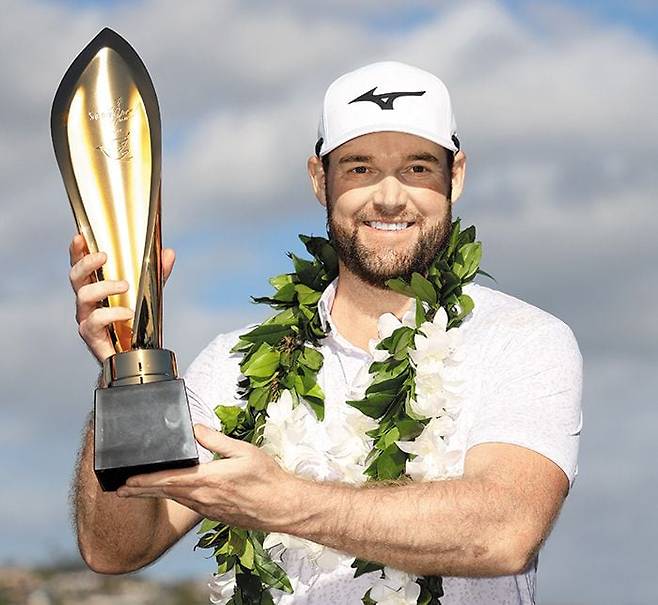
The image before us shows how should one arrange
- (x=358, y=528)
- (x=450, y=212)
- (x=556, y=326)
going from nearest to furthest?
1. (x=358, y=528)
2. (x=556, y=326)
3. (x=450, y=212)

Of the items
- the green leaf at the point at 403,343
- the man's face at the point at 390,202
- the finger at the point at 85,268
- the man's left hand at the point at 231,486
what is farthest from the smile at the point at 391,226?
the man's left hand at the point at 231,486

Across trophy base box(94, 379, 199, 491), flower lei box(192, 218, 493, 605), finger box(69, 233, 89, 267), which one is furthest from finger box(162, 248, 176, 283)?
flower lei box(192, 218, 493, 605)

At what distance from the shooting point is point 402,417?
5.24 meters

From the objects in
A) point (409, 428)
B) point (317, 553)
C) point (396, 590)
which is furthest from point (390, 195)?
point (396, 590)

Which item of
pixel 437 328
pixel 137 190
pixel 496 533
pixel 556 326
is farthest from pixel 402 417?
pixel 137 190

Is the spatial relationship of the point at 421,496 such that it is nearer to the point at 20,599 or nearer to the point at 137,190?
the point at 137,190

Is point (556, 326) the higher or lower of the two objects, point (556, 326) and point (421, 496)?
the higher

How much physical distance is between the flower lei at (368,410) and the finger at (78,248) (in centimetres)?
134

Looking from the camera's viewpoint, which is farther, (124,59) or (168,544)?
(168,544)

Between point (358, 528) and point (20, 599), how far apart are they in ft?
37.2

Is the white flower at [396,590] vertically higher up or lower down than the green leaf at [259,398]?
lower down

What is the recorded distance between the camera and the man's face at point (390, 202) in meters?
5.45

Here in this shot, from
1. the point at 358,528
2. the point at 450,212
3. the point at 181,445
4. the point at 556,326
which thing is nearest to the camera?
the point at 181,445

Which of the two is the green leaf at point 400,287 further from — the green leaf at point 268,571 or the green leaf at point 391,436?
the green leaf at point 268,571
